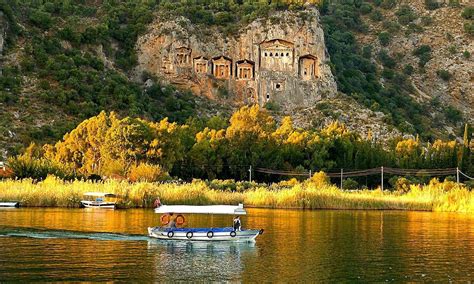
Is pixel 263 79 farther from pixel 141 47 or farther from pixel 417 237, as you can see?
pixel 417 237

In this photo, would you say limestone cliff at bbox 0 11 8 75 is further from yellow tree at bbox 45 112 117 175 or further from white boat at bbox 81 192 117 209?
white boat at bbox 81 192 117 209

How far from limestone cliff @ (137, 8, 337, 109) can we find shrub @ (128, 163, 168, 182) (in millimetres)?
44726

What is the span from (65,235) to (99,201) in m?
16.8

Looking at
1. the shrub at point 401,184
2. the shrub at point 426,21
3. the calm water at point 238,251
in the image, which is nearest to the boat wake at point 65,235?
the calm water at point 238,251

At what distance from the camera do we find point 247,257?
1233 inches

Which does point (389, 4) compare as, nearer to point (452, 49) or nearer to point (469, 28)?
point (469, 28)

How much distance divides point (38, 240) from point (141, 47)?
82.1 m

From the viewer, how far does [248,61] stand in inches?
4503

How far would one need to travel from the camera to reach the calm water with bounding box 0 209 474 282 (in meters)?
27.2

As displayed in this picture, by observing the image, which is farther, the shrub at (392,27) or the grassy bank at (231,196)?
the shrub at (392,27)

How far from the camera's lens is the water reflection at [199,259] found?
26.8 metres

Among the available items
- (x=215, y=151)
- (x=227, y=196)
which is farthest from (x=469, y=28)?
(x=227, y=196)

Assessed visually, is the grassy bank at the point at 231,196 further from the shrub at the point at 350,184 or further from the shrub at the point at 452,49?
the shrub at the point at 452,49

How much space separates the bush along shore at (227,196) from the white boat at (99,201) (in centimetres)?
53
